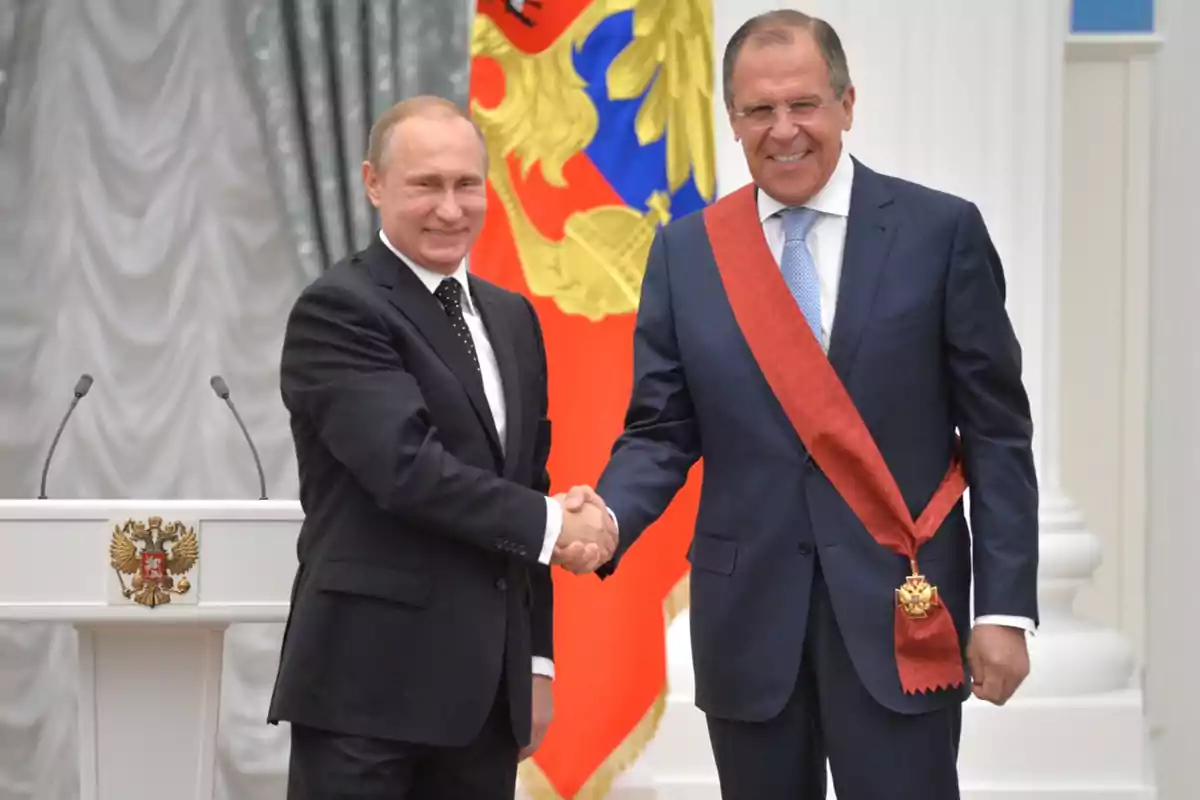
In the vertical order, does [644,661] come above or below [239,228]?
below

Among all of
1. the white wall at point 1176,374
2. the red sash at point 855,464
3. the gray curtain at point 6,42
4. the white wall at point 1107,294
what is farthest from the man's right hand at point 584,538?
the gray curtain at point 6,42

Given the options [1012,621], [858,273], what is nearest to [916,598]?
[1012,621]

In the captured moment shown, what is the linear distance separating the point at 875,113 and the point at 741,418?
1581 millimetres

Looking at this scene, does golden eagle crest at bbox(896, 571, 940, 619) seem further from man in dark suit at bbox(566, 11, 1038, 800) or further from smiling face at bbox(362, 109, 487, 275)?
smiling face at bbox(362, 109, 487, 275)

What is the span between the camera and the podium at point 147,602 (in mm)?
2363

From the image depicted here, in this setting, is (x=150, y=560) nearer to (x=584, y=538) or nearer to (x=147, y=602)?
(x=147, y=602)

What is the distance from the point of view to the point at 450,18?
12.7 feet

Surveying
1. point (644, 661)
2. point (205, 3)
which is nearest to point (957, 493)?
point (644, 661)

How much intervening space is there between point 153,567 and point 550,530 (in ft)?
3.10

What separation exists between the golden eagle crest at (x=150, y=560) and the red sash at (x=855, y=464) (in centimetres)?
120

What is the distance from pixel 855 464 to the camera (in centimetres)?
172

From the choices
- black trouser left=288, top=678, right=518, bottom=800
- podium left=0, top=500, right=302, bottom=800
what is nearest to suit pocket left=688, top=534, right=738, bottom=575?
black trouser left=288, top=678, right=518, bottom=800

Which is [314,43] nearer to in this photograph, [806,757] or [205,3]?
[205,3]

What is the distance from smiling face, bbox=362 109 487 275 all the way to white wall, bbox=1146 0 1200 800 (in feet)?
7.92
